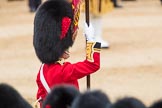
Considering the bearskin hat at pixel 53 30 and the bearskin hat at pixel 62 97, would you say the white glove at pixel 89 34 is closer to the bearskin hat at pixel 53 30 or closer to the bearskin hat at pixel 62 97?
the bearskin hat at pixel 53 30

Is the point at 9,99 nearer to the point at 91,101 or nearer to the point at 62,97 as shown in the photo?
the point at 62,97

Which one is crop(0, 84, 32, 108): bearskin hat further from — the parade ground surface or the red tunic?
the parade ground surface

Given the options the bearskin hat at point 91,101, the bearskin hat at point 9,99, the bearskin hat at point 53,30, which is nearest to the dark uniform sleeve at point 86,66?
the bearskin hat at point 53,30

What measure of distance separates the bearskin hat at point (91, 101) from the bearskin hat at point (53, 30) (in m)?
1.52

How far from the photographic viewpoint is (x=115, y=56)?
803 cm

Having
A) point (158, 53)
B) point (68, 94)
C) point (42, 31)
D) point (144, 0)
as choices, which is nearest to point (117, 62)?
point (158, 53)

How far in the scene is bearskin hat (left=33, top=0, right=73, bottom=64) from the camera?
134 inches

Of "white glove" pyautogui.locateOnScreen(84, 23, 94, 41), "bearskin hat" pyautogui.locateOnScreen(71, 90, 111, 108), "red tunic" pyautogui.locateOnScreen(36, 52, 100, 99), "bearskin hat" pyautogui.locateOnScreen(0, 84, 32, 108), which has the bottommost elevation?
"red tunic" pyautogui.locateOnScreen(36, 52, 100, 99)

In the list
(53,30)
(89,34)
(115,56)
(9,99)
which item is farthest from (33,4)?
(9,99)

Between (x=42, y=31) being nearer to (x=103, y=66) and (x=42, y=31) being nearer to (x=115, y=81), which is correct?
(x=115, y=81)

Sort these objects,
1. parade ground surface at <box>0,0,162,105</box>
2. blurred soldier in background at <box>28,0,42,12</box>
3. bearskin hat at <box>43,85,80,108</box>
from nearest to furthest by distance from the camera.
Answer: bearskin hat at <box>43,85,80,108</box>, parade ground surface at <box>0,0,162,105</box>, blurred soldier in background at <box>28,0,42,12</box>

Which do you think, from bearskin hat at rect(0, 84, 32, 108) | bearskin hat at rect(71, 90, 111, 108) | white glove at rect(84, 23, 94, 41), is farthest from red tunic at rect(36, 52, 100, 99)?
bearskin hat at rect(71, 90, 111, 108)

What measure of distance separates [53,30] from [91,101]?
1.60 m

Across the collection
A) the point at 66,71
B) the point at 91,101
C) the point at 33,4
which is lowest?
the point at 33,4
